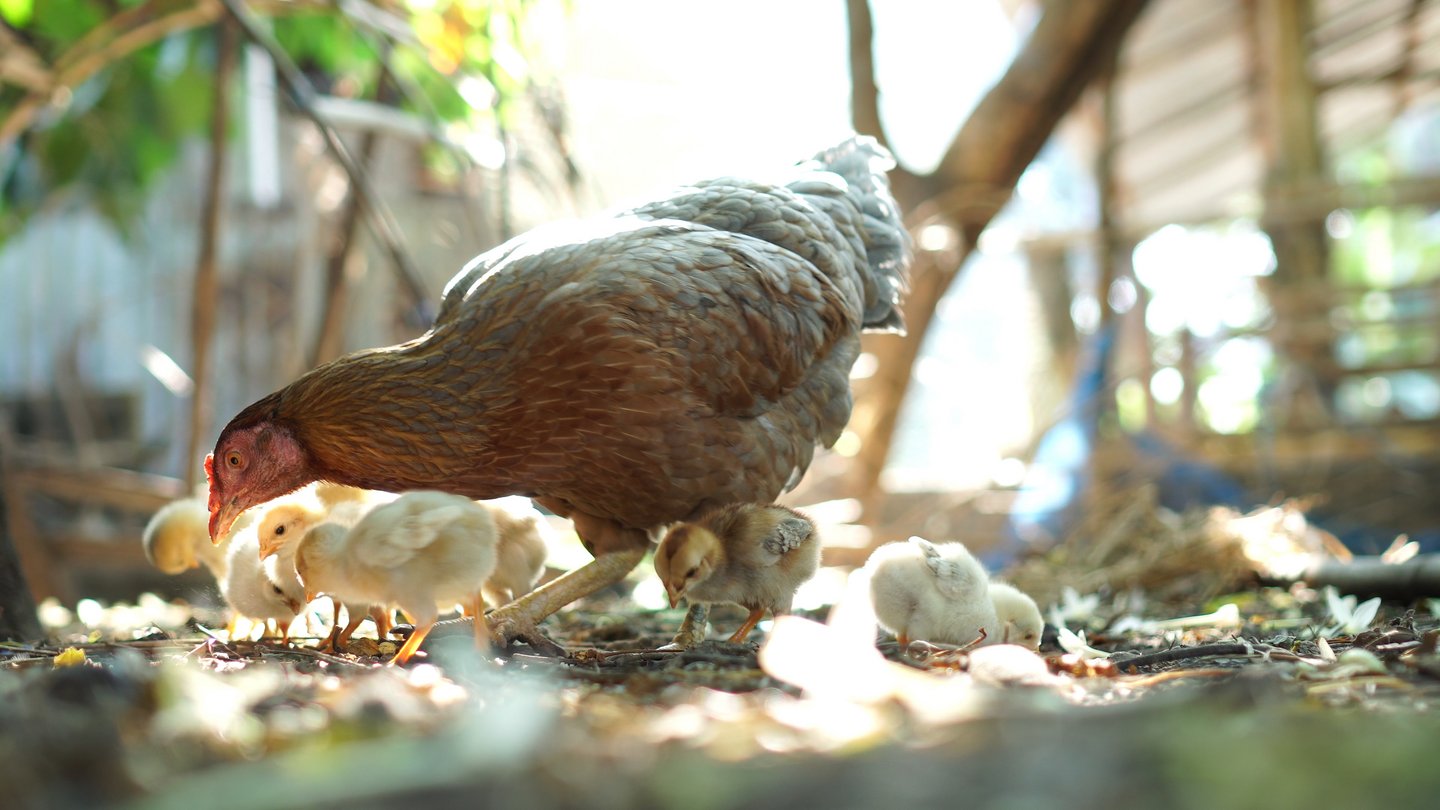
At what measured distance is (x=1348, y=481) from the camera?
711 centimetres

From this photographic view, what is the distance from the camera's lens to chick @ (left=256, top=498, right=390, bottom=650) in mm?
2670

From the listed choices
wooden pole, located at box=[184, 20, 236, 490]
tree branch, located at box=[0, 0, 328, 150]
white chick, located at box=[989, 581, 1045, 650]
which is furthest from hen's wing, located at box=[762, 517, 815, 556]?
tree branch, located at box=[0, 0, 328, 150]

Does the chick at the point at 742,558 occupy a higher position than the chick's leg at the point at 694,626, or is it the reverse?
the chick at the point at 742,558

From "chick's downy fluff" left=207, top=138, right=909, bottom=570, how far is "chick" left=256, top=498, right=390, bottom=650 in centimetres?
8

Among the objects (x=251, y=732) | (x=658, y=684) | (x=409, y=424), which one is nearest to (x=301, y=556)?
(x=409, y=424)

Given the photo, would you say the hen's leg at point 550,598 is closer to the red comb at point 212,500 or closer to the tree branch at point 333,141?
the red comb at point 212,500

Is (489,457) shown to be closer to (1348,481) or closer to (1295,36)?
(1348,481)

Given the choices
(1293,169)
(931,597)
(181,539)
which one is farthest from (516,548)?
(1293,169)

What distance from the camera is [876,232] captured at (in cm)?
377

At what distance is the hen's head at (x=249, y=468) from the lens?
2.84 meters

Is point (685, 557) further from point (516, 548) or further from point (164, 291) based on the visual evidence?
point (164, 291)

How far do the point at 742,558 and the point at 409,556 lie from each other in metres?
0.80

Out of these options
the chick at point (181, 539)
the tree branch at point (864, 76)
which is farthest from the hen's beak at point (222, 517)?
the tree branch at point (864, 76)

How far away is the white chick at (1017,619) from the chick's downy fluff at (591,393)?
658mm
